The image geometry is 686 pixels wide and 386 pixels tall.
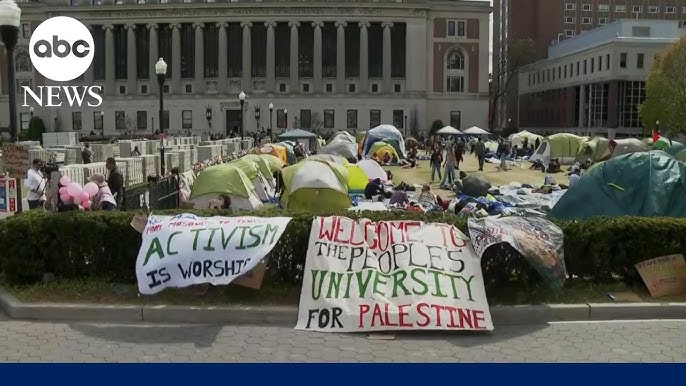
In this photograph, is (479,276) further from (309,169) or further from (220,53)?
(220,53)

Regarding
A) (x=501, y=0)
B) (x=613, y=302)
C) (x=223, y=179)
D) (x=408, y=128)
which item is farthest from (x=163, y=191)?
(x=501, y=0)

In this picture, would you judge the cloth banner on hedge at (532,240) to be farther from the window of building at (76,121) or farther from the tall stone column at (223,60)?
the window of building at (76,121)

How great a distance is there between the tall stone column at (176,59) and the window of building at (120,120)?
25.7 ft

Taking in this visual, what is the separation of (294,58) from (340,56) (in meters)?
6.20

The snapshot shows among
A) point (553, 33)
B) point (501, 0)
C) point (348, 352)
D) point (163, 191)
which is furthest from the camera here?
point (501, 0)

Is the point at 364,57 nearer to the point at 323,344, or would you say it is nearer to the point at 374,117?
the point at 374,117

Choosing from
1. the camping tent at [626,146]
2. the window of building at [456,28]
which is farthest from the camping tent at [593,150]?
the window of building at [456,28]

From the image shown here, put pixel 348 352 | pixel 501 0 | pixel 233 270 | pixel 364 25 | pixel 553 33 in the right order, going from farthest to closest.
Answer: pixel 501 0
pixel 553 33
pixel 364 25
pixel 233 270
pixel 348 352

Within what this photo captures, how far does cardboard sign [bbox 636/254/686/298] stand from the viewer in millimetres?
9198

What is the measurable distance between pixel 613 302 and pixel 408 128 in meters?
85.4

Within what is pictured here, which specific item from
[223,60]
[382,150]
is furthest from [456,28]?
[382,150]

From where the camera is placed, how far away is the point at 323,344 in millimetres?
7703

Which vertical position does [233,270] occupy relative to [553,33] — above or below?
below

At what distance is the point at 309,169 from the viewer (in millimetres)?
17188
